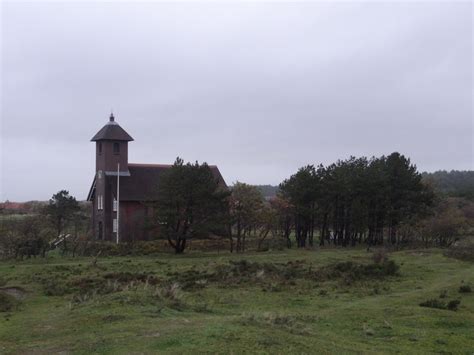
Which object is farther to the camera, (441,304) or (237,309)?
(441,304)

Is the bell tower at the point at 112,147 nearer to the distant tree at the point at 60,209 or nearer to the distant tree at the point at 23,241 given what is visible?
the distant tree at the point at 60,209

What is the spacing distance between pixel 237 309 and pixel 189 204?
20309 mm

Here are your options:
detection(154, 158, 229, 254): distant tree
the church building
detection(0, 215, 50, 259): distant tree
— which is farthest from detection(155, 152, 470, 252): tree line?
detection(0, 215, 50, 259): distant tree

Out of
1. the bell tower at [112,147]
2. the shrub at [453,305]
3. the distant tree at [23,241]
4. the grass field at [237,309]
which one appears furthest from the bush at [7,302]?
the bell tower at [112,147]

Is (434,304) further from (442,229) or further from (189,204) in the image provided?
(442,229)

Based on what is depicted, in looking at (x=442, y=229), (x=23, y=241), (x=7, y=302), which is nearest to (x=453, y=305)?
(x=7, y=302)

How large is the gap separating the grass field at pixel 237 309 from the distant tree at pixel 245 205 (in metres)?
12.7

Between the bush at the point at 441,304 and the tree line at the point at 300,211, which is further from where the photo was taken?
the tree line at the point at 300,211

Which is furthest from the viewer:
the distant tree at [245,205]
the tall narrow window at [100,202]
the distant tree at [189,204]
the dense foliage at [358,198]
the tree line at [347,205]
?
the tall narrow window at [100,202]

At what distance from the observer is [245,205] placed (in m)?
40.2

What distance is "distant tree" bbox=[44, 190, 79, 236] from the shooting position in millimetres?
48062

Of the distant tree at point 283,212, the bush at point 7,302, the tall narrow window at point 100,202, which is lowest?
the bush at point 7,302

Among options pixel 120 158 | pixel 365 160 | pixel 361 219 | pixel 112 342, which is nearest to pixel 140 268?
pixel 112 342

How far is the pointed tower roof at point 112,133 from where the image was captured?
50.0 m
